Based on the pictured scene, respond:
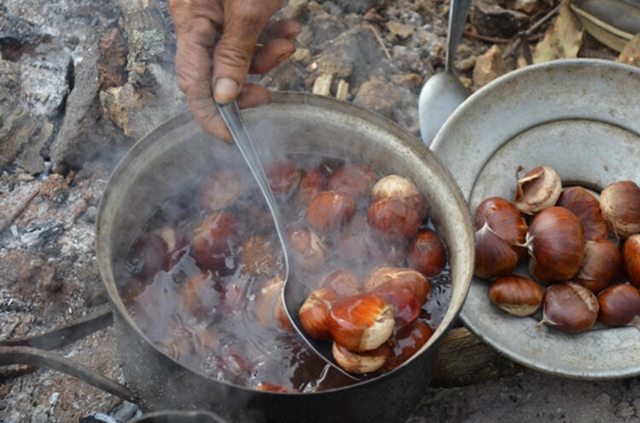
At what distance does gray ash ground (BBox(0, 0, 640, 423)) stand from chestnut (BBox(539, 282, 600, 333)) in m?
0.56

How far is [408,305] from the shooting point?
1864 mm

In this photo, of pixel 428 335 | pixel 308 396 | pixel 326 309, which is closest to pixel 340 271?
pixel 326 309

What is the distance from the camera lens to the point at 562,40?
3.88 m

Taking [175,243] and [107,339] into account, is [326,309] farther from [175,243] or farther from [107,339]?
[107,339]

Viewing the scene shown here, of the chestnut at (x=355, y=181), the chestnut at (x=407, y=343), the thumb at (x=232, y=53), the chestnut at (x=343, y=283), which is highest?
the thumb at (x=232, y=53)

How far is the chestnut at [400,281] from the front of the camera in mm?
1983

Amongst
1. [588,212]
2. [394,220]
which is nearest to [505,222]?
[588,212]

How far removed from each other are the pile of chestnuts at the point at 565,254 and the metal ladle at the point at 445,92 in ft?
3.02

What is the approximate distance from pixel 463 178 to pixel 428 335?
1.18 meters

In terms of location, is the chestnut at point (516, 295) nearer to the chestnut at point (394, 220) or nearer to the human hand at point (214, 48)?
the chestnut at point (394, 220)

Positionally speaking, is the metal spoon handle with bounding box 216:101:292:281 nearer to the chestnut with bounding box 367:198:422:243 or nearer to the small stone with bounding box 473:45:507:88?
the chestnut with bounding box 367:198:422:243

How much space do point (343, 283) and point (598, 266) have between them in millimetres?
1250

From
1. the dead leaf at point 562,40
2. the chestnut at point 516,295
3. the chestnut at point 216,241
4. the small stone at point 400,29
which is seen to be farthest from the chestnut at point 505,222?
the small stone at point 400,29

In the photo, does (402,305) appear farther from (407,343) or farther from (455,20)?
(455,20)
